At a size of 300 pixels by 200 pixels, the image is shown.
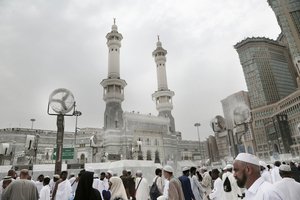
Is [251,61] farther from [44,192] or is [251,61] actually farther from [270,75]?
[44,192]

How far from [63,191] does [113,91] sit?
135ft

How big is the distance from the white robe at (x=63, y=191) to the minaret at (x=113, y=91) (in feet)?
130

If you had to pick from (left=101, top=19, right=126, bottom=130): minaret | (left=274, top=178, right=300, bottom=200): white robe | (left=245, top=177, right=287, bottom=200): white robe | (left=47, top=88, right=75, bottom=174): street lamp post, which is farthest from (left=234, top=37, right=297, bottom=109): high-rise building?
(left=245, top=177, right=287, bottom=200): white robe

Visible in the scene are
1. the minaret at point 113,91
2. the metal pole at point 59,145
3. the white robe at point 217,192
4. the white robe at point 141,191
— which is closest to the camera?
the white robe at point 217,192

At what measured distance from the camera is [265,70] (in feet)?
333

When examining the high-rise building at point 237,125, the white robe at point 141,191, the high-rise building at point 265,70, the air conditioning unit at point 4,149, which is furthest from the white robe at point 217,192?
the high-rise building at point 265,70

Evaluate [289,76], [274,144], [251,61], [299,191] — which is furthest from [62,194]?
[289,76]

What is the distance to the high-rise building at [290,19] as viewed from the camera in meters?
74.1

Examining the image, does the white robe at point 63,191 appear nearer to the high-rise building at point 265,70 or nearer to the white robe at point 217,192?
the white robe at point 217,192

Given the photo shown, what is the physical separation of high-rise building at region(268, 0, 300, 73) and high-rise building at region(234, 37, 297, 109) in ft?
77.6

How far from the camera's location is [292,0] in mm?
80125

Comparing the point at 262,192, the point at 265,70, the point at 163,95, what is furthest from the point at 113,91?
the point at 265,70

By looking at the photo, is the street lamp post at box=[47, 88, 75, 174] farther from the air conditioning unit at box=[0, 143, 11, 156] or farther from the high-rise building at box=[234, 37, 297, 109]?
the high-rise building at box=[234, 37, 297, 109]

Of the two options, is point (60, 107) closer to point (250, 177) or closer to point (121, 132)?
point (250, 177)
